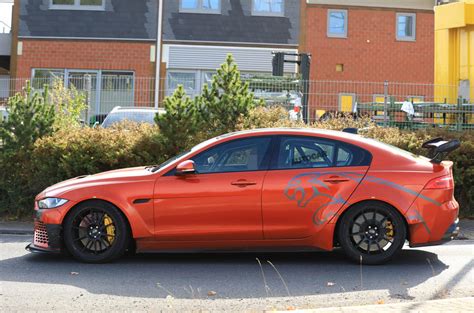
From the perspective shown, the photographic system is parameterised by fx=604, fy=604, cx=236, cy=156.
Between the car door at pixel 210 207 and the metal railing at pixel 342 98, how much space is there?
5706 millimetres

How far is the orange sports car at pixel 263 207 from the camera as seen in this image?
21.2 feet

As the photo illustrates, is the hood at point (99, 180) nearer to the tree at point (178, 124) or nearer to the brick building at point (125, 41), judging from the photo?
the tree at point (178, 124)

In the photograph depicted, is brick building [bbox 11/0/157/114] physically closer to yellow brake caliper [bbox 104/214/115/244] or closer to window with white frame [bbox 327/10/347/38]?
window with white frame [bbox 327/10/347/38]

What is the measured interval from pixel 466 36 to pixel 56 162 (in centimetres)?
919

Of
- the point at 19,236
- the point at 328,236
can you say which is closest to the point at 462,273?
the point at 328,236

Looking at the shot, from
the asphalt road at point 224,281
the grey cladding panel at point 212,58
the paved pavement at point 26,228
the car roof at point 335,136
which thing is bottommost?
the asphalt road at point 224,281

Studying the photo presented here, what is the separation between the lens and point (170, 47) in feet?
83.3

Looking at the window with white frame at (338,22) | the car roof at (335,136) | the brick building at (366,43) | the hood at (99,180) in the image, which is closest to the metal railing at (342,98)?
the car roof at (335,136)

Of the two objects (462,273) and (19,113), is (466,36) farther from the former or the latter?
(19,113)

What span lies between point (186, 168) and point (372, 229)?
2.11m

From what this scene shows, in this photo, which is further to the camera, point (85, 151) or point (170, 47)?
point (170, 47)

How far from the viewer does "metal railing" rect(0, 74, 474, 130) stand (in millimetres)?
12898

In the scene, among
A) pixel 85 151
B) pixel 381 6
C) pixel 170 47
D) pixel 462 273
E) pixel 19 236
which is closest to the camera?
pixel 462 273

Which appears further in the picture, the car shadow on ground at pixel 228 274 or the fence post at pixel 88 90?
the fence post at pixel 88 90
